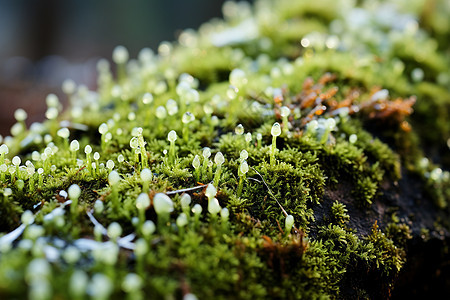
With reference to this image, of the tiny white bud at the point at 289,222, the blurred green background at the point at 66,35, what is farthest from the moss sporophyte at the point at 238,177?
the blurred green background at the point at 66,35

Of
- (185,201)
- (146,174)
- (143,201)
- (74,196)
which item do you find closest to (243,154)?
(185,201)

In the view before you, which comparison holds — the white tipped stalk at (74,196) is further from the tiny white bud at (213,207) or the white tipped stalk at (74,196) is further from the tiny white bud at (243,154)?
the tiny white bud at (243,154)

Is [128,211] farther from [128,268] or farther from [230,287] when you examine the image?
[230,287]

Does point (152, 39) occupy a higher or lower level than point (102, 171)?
Answer: lower

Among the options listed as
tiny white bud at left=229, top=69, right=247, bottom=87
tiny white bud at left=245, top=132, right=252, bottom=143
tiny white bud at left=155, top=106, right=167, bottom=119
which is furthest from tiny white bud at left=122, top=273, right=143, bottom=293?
tiny white bud at left=229, top=69, right=247, bottom=87

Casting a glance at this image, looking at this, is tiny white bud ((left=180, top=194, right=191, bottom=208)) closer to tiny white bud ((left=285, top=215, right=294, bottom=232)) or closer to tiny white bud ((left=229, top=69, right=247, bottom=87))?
tiny white bud ((left=285, top=215, right=294, bottom=232))

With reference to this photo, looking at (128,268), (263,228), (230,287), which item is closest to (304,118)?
(263,228)

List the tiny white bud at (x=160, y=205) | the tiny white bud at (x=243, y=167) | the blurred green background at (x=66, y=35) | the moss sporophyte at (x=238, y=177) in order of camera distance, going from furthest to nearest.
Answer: the blurred green background at (x=66, y=35), the tiny white bud at (x=243, y=167), the tiny white bud at (x=160, y=205), the moss sporophyte at (x=238, y=177)

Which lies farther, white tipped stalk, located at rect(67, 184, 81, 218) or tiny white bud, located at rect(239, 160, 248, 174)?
tiny white bud, located at rect(239, 160, 248, 174)
